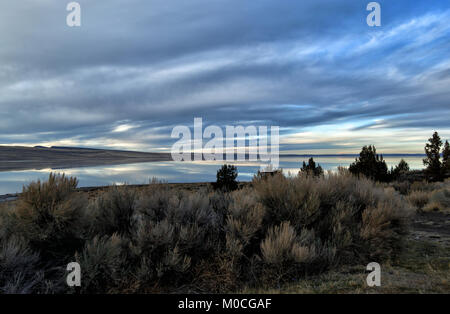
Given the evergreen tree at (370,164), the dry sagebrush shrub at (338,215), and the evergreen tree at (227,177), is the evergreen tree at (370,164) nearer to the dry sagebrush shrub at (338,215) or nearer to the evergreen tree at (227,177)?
the evergreen tree at (227,177)

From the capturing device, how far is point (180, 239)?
5.00 metres

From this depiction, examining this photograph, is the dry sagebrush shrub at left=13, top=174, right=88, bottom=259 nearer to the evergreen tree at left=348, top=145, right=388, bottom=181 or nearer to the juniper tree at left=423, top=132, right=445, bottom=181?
the evergreen tree at left=348, top=145, right=388, bottom=181

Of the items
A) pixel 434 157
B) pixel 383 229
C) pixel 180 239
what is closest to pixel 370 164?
pixel 434 157

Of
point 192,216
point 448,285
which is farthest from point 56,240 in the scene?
point 448,285

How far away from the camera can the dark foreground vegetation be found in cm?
442

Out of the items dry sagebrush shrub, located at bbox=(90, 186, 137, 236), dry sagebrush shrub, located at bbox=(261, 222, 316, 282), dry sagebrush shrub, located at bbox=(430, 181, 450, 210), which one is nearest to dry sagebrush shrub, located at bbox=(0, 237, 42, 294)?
dry sagebrush shrub, located at bbox=(90, 186, 137, 236)

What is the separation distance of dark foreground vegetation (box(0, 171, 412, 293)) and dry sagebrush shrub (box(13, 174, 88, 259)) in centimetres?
2

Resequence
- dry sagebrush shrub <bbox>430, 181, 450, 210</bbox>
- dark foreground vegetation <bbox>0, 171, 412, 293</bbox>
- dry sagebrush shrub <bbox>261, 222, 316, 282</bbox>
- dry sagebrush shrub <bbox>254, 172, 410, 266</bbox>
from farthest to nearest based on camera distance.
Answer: dry sagebrush shrub <bbox>430, 181, 450, 210</bbox> → dry sagebrush shrub <bbox>254, 172, 410, 266</bbox> → dry sagebrush shrub <bbox>261, 222, 316, 282</bbox> → dark foreground vegetation <bbox>0, 171, 412, 293</bbox>

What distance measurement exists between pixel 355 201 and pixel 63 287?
6061mm

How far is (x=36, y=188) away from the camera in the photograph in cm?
490

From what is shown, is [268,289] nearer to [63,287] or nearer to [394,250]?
[63,287]

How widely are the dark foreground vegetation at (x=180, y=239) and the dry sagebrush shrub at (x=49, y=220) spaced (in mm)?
16

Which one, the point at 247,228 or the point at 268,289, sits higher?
the point at 247,228

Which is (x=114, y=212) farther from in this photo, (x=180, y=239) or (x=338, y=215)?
(x=338, y=215)
